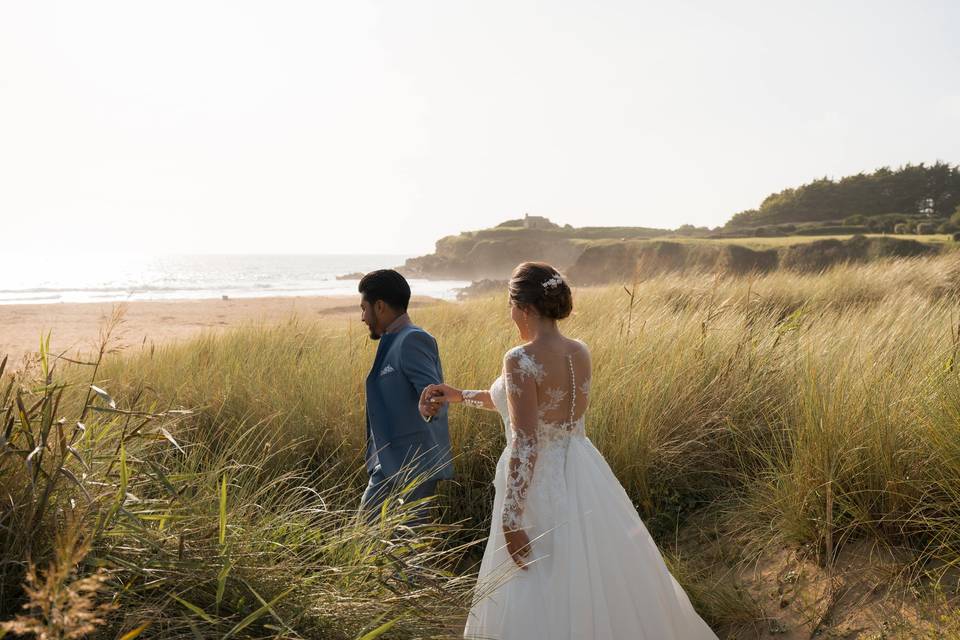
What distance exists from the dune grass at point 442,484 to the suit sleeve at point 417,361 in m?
0.70

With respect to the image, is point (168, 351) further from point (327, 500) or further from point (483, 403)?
point (483, 403)

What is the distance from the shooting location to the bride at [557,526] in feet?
9.61

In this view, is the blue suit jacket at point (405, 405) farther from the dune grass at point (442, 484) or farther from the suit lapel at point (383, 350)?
the dune grass at point (442, 484)

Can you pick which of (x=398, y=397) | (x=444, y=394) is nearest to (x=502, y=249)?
(x=398, y=397)

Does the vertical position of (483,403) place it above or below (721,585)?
above

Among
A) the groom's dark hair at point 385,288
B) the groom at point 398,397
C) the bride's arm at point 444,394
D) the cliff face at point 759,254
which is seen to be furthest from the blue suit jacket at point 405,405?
the cliff face at point 759,254

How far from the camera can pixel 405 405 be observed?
380 centimetres

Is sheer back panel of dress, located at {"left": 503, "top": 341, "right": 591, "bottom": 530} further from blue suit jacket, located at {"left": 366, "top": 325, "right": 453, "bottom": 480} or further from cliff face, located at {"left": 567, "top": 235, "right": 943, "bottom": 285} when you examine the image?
cliff face, located at {"left": 567, "top": 235, "right": 943, "bottom": 285}

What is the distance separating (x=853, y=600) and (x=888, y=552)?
12.3 inches

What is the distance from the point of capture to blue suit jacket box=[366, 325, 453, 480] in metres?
3.69

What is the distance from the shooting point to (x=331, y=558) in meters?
2.60

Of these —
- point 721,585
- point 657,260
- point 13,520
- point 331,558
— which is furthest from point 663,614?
point 657,260

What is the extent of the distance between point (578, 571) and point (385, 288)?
176 cm

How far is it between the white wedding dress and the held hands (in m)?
0.33
